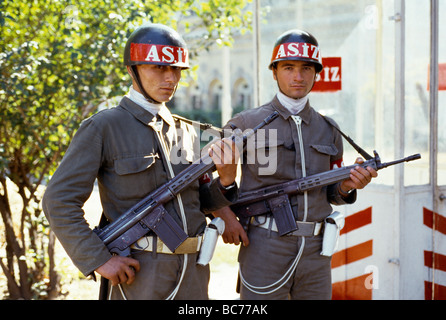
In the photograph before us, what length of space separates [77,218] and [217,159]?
0.73 m

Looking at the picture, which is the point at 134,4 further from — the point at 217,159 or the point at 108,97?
the point at 217,159

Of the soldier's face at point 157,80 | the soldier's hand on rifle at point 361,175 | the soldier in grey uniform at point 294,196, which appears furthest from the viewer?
the soldier in grey uniform at point 294,196

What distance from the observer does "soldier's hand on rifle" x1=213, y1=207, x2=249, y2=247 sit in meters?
3.25

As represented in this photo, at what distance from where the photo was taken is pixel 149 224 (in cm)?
258

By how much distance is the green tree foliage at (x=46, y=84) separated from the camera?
14.1 ft

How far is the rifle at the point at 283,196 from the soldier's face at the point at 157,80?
95 cm

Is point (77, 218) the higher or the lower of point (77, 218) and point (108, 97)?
the lower

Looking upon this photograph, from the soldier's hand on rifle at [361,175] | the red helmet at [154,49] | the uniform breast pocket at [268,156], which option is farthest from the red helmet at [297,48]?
the red helmet at [154,49]

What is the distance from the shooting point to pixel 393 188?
450 centimetres

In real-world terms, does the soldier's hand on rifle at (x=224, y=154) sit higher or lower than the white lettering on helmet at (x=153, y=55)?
lower

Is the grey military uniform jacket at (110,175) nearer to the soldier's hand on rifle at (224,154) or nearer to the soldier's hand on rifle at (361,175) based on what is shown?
the soldier's hand on rifle at (224,154)

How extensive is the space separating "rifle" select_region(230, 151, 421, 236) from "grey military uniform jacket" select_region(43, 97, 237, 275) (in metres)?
0.48

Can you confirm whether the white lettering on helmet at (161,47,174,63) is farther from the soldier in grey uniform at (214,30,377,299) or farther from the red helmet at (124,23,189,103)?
the soldier in grey uniform at (214,30,377,299)
